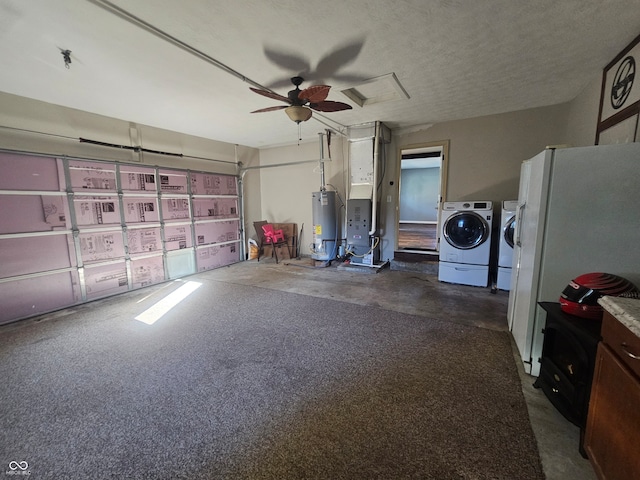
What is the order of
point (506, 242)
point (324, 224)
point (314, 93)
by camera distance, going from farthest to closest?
point (324, 224) < point (506, 242) < point (314, 93)

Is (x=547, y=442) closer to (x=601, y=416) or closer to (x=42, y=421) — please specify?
(x=601, y=416)

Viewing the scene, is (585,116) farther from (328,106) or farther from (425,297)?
(328,106)

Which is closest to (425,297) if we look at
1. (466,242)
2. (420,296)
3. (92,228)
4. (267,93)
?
(420,296)

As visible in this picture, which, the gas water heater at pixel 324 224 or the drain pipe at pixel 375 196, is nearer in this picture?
the drain pipe at pixel 375 196

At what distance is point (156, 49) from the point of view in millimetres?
2211

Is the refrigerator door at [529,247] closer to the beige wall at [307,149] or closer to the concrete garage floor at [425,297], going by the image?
the concrete garage floor at [425,297]

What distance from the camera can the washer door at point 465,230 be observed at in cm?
375

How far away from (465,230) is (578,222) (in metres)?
2.31

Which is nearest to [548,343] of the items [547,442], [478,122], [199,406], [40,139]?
[547,442]

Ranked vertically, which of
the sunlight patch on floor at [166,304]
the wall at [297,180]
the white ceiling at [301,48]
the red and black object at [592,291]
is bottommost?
the sunlight patch on floor at [166,304]

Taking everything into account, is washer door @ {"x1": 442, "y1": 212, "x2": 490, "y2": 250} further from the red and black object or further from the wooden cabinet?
the wooden cabinet

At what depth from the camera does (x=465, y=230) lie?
3918 millimetres

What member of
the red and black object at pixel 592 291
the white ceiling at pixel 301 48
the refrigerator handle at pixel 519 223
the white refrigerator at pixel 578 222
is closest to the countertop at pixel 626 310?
the red and black object at pixel 592 291

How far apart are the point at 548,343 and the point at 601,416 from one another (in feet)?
2.05
